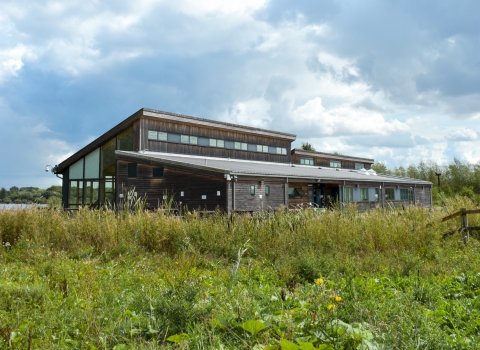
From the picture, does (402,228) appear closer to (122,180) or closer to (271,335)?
(271,335)

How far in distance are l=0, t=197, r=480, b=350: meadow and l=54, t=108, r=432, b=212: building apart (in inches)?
291

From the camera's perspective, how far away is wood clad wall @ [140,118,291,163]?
24156mm

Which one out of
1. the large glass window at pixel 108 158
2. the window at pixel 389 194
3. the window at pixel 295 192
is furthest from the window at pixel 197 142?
the window at pixel 389 194

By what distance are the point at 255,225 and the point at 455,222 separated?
5459 mm

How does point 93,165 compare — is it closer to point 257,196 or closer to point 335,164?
point 257,196

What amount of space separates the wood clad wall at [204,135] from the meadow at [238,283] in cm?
1393

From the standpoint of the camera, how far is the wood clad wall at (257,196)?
19.9 metres

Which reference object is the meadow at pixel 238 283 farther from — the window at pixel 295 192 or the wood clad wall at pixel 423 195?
the wood clad wall at pixel 423 195

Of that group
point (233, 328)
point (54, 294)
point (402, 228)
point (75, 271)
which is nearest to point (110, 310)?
point (54, 294)

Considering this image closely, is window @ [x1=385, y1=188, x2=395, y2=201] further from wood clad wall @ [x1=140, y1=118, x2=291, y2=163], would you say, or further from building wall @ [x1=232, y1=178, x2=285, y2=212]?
building wall @ [x1=232, y1=178, x2=285, y2=212]

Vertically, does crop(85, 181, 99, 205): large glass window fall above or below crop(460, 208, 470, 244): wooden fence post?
above

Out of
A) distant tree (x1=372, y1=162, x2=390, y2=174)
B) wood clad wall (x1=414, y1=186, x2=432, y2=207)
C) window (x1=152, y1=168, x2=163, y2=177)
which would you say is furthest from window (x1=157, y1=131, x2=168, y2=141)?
distant tree (x1=372, y1=162, x2=390, y2=174)

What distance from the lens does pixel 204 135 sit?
26625 millimetres

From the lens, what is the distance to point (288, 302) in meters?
4.24
